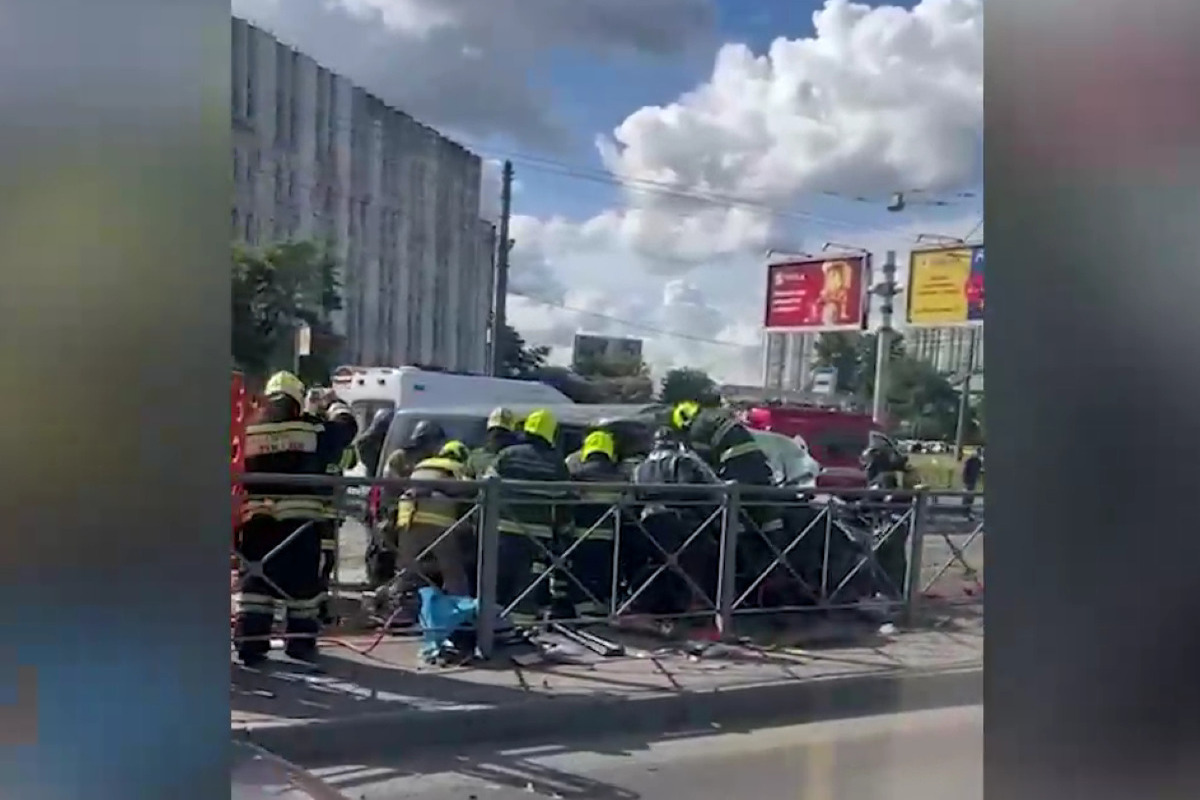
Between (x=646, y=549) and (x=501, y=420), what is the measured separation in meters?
0.22

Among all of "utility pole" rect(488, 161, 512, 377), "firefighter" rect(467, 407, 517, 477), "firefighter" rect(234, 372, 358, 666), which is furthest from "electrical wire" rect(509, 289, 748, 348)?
"firefighter" rect(234, 372, 358, 666)

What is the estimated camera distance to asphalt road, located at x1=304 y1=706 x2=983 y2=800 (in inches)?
41.2

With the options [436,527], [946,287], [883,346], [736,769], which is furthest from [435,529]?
[946,287]

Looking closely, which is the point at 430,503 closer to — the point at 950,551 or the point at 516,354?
the point at 516,354

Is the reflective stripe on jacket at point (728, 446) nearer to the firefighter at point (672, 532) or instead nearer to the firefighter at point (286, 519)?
the firefighter at point (672, 532)

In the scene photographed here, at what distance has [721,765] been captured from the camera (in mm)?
1195

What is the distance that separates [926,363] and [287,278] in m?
0.73

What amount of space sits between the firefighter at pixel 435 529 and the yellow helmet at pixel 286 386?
5.4 inches

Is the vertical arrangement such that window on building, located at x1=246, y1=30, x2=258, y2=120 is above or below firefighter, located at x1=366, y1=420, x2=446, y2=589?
above

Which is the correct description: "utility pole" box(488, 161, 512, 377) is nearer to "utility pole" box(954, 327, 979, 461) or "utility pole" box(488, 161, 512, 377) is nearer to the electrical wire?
the electrical wire

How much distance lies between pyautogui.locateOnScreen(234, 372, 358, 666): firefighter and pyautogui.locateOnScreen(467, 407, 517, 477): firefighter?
0.42 feet

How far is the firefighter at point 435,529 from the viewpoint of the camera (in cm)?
105

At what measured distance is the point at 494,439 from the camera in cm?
104

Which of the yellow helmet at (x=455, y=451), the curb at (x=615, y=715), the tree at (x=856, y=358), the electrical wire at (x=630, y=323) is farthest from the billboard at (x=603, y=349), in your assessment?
the curb at (x=615, y=715)
